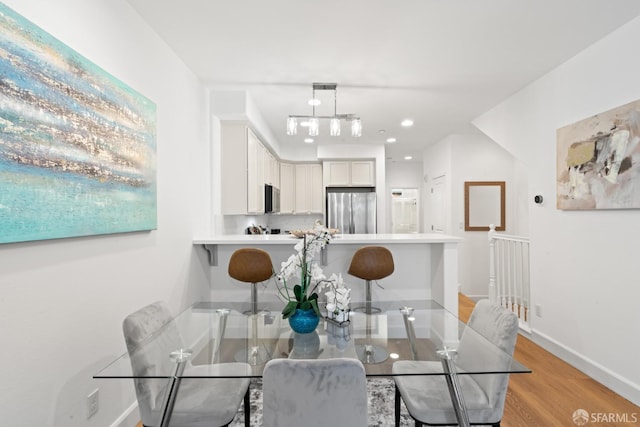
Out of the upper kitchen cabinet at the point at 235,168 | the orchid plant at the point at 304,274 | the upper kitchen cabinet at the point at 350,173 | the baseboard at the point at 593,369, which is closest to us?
the orchid plant at the point at 304,274

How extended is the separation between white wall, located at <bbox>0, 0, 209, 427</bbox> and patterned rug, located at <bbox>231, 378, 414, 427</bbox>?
77 centimetres

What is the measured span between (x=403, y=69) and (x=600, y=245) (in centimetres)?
215

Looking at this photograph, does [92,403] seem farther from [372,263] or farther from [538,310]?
[538,310]

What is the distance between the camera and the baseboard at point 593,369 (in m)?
2.26

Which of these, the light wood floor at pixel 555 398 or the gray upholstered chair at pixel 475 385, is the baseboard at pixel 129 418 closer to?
the light wood floor at pixel 555 398

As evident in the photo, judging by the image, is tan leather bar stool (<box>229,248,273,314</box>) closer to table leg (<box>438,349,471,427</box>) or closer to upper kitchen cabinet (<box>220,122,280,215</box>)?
upper kitchen cabinet (<box>220,122,280,215</box>)

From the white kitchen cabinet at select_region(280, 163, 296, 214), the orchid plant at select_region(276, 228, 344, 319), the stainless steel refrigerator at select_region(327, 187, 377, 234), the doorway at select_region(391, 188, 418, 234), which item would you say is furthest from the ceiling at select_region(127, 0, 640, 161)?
the doorway at select_region(391, 188, 418, 234)

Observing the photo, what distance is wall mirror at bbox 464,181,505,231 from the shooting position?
17.1 ft

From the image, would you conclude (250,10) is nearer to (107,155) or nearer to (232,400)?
(107,155)

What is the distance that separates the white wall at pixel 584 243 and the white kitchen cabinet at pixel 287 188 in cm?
405

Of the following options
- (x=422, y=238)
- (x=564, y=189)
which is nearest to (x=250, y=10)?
(x=422, y=238)

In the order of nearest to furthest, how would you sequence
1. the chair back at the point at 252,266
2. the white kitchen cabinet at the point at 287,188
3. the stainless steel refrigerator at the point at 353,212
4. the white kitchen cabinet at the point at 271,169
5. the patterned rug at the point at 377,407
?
the patterned rug at the point at 377,407, the chair back at the point at 252,266, the white kitchen cabinet at the point at 271,169, the stainless steel refrigerator at the point at 353,212, the white kitchen cabinet at the point at 287,188

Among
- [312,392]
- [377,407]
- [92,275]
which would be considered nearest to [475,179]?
[377,407]

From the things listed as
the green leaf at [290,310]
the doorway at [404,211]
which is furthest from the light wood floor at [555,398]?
the doorway at [404,211]
